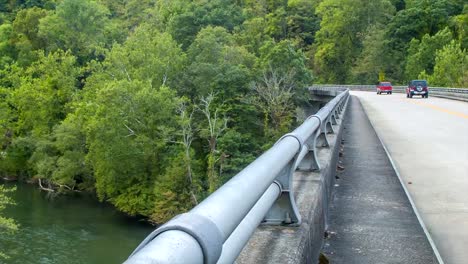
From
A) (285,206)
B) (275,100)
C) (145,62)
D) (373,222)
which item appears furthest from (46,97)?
(285,206)

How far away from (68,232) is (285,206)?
31865mm

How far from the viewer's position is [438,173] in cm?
976

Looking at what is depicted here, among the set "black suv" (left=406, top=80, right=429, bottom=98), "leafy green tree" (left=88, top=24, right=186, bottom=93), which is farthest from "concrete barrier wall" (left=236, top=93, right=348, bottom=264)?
"leafy green tree" (left=88, top=24, right=186, bottom=93)

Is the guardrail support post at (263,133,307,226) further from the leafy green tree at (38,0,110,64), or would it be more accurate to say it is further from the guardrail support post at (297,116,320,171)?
the leafy green tree at (38,0,110,64)

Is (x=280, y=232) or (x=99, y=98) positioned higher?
(x=280, y=232)

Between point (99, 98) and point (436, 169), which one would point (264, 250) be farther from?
point (99, 98)

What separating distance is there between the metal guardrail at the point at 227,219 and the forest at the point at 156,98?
28.4 metres

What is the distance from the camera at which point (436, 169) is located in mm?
10242

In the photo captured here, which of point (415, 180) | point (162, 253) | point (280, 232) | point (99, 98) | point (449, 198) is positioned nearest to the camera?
point (162, 253)

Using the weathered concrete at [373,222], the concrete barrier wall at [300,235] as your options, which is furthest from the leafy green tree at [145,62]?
the concrete barrier wall at [300,235]

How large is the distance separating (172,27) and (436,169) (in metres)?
61.7

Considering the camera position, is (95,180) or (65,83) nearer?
(95,180)

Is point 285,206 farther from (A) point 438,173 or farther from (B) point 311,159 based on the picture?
(A) point 438,173

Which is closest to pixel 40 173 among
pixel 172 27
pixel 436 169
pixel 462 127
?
pixel 172 27
